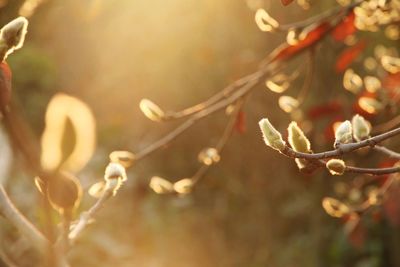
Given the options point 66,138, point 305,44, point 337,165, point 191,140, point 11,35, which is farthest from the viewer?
point 191,140

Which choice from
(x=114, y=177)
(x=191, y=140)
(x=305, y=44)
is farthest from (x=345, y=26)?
(x=191, y=140)

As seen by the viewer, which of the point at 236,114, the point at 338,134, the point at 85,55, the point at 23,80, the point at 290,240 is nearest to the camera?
the point at 338,134

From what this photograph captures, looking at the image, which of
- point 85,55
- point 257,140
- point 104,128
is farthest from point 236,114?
point 85,55

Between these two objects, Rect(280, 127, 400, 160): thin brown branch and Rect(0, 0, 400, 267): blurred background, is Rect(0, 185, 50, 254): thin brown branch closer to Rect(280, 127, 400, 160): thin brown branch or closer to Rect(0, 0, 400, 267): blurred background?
Rect(280, 127, 400, 160): thin brown branch

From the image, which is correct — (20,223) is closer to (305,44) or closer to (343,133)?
(343,133)

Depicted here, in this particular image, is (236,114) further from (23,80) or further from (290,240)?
(23,80)
